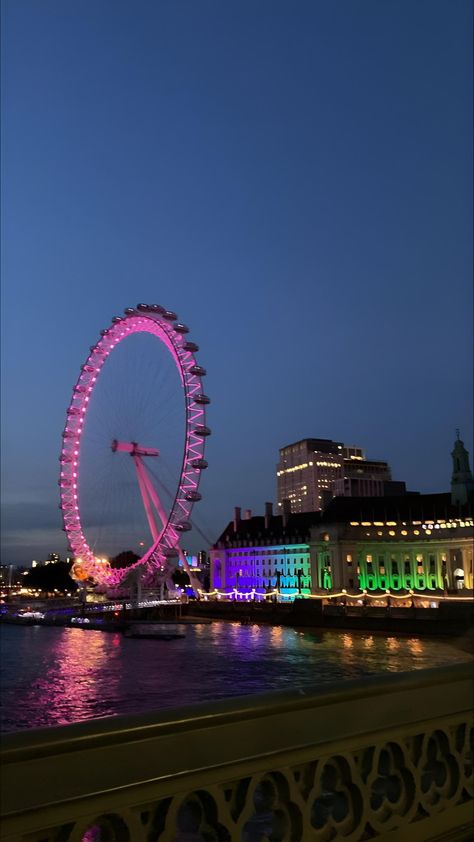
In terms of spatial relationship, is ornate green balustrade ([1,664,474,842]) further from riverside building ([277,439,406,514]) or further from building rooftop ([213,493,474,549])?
riverside building ([277,439,406,514])

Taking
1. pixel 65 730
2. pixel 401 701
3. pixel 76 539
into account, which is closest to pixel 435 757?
pixel 401 701

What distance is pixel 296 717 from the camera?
2.44 meters

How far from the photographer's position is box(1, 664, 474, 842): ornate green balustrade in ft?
6.24

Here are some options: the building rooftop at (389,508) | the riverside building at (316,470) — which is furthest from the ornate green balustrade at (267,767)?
the riverside building at (316,470)

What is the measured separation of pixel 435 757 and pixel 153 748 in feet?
4.75

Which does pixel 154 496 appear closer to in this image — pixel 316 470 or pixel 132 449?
pixel 132 449

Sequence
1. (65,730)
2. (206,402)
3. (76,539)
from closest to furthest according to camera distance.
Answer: (65,730)
(206,402)
(76,539)

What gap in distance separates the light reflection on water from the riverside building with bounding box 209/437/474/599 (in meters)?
33.6

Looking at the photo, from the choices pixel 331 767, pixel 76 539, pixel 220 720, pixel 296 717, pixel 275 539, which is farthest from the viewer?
pixel 275 539

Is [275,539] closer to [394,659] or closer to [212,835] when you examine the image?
[394,659]

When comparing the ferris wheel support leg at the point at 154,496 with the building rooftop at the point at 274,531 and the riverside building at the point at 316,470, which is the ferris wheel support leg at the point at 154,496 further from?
the riverside building at the point at 316,470

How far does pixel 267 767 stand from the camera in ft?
7.70

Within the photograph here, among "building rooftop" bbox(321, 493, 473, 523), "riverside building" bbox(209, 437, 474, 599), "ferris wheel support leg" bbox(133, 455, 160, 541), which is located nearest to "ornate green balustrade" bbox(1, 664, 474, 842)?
"ferris wheel support leg" bbox(133, 455, 160, 541)

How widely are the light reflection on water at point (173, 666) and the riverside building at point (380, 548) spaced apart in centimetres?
3361
